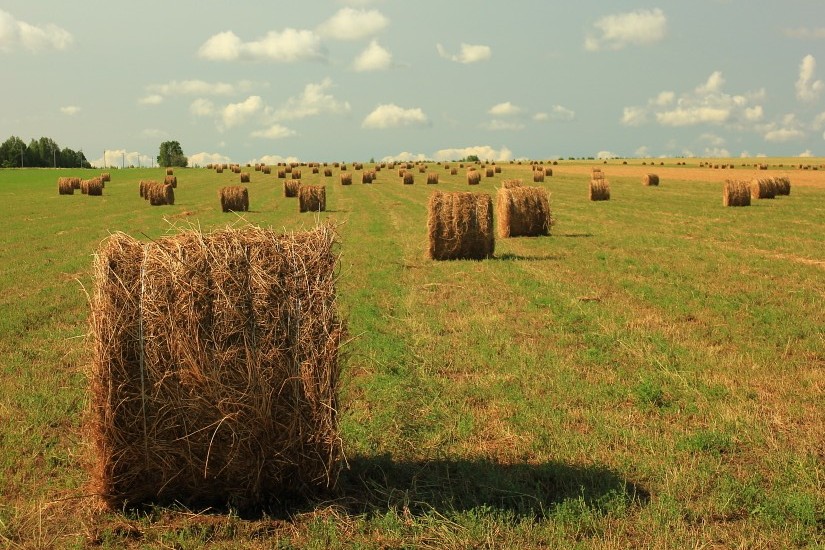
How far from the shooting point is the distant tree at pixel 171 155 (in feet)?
616

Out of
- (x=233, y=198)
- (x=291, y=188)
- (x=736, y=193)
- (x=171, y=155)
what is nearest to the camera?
(x=233, y=198)

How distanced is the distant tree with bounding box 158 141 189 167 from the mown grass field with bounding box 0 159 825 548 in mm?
178590

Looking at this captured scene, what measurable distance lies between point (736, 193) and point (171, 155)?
573ft

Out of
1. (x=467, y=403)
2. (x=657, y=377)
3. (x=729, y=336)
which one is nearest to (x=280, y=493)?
(x=467, y=403)

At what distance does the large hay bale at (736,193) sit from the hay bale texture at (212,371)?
33415 millimetres

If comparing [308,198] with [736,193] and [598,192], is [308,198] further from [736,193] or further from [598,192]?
[736,193]

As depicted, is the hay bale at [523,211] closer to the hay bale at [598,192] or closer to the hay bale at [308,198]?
the hay bale at [308,198]

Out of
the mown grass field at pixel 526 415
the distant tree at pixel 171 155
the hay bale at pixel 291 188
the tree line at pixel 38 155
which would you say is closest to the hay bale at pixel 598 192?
the hay bale at pixel 291 188

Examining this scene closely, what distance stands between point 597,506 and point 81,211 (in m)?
35.8

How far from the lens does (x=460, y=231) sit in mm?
19672

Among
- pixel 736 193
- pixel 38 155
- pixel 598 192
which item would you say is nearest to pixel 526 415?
pixel 736 193

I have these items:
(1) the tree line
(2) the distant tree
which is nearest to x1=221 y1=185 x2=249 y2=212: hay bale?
(1) the tree line

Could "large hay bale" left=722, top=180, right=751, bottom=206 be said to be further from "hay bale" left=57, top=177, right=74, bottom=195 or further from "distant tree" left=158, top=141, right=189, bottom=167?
"distant tree" left=158, top=141, right=189, bottom=167

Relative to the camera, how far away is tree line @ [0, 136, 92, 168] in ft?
517
